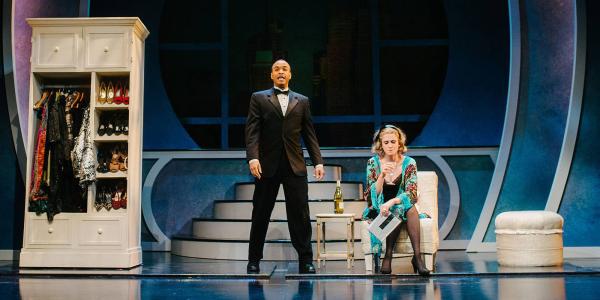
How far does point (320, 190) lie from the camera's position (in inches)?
Answer: 264

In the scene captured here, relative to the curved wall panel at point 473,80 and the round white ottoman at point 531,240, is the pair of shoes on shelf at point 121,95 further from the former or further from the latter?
the curved wall panel at point 473,80

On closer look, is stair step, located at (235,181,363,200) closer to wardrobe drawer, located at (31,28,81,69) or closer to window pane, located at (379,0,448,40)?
window pane, located at (379,0,448,40)

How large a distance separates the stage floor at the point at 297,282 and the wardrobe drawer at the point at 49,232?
11.6 inches

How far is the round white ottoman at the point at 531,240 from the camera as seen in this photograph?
201 inches

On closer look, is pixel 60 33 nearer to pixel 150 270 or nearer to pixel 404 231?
pixel 150 270

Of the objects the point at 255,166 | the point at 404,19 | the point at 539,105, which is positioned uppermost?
the point at 404,19

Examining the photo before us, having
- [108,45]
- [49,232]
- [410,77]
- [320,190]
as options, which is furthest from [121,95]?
[410,77]

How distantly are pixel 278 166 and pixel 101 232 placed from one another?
5.42 ft

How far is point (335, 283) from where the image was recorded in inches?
167

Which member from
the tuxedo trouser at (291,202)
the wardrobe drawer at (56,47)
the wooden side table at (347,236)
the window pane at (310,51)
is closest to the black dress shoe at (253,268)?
the tuxedo trouser at (291,202)

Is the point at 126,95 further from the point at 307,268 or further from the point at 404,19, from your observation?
the point at 404,19

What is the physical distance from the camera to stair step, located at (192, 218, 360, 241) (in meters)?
6.04

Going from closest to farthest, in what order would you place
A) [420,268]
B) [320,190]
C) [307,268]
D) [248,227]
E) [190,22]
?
[420,268] < [307,268] < [248,227] < [320,190] < [190,22]

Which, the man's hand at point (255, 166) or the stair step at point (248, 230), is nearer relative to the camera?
the man's hand at point (255, 166)
